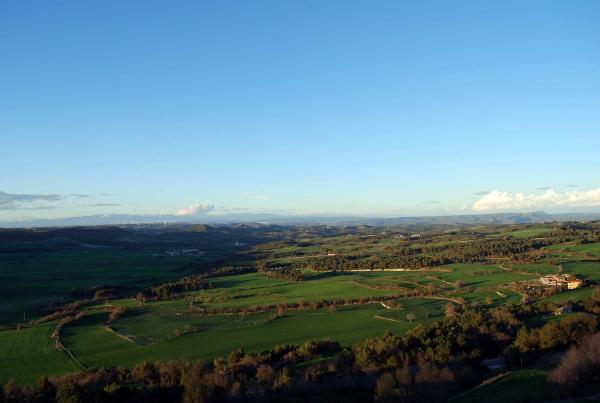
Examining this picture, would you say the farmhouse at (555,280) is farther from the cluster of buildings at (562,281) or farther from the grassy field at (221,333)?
the grassy field at (221,333)

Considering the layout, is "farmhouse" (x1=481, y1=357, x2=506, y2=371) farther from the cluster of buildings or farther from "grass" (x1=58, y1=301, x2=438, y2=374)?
the cluster of buildings

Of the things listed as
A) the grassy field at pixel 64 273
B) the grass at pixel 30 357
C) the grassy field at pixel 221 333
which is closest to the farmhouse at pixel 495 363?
the grassy field at pixel 221 333

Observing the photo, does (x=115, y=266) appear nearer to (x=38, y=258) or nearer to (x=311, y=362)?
(x=38, y=258)

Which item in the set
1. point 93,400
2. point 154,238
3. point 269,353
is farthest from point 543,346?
point 154,238

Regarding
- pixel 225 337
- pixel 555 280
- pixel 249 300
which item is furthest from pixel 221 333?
pixel 555 280

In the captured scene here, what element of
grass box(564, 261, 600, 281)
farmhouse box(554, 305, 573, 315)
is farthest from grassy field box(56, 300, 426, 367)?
grass box(564, 261, 600, 281)

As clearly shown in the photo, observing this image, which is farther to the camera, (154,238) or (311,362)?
(154,238)
